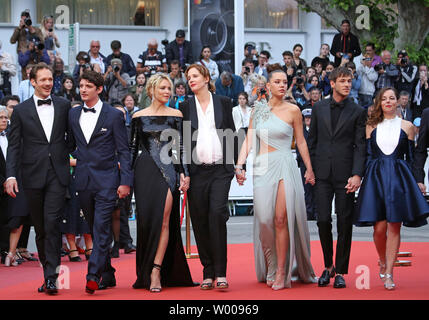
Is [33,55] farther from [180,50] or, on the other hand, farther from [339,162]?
[339,162]

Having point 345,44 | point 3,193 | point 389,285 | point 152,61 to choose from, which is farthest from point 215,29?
point 389,285

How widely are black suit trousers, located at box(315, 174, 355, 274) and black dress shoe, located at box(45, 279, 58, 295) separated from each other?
102 inches

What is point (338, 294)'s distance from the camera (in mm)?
7449

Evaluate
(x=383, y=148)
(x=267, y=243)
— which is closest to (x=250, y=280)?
(x=267, y=243)

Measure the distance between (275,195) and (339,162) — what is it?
0.69m

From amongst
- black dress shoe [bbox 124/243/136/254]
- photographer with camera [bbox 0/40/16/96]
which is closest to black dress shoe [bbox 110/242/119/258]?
black dress shoe [bbox 124/243/136/254]

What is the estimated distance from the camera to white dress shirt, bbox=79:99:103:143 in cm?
775

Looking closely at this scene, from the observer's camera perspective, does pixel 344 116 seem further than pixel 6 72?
No

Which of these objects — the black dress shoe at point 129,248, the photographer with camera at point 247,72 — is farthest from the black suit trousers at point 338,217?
the photographer with camera at point 247,72

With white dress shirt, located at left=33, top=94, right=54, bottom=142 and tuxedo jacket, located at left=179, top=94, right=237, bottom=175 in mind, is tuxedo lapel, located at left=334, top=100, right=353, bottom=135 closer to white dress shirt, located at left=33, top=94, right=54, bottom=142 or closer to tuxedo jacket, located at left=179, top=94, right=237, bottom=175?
tuxedo jacket, located at left=179, top=94, right=237, bottom=175

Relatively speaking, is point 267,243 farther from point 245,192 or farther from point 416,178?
point 245,192

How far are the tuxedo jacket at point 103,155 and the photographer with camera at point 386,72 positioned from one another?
1197 centimetres

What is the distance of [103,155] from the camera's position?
770 cm

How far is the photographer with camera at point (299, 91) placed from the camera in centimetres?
1755
